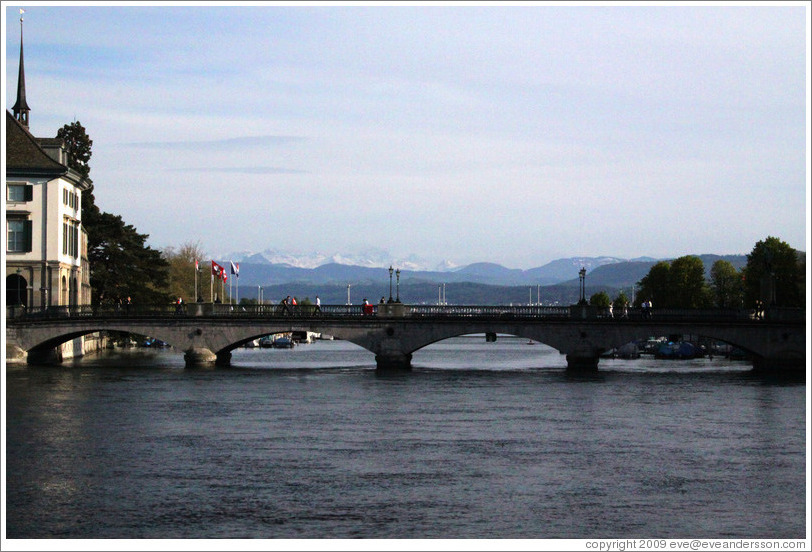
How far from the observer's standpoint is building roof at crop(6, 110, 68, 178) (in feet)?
318

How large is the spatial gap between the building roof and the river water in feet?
87.9

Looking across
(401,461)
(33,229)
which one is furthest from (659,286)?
(401,461)

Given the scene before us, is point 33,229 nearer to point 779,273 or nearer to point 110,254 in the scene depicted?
point 110,254

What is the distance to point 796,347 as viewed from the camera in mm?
91500

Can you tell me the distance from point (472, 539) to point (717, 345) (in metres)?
127

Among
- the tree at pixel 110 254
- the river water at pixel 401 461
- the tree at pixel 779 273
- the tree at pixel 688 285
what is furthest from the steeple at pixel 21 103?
the tree at pixel 688 285

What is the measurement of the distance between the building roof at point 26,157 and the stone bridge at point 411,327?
37.0 feet

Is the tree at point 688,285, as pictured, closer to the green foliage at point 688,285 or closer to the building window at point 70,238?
the green foliage at point 688,285

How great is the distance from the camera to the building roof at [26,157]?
9694cm

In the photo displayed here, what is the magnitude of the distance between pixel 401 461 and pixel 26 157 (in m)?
66.1

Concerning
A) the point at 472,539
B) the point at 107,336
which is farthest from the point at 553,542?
the point at 107,336

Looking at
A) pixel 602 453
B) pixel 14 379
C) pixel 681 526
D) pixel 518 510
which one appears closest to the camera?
pixel 681 526

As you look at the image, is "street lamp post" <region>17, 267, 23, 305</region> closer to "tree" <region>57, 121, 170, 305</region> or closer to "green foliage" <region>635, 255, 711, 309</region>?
"tree" <region>57, 121, 170, 305</region>

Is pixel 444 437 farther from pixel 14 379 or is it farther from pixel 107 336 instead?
pixel 107 336
